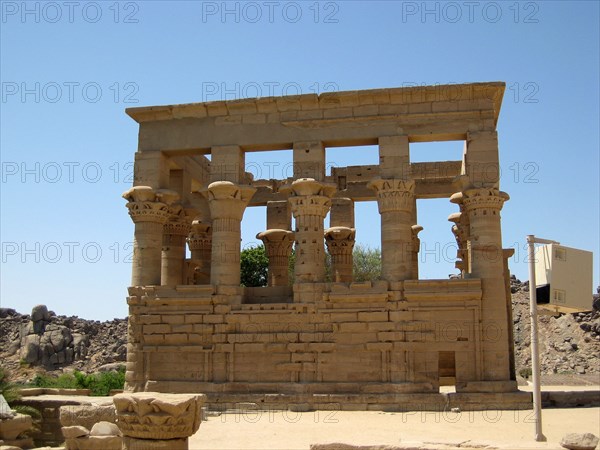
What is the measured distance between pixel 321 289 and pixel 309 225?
74.1 inches

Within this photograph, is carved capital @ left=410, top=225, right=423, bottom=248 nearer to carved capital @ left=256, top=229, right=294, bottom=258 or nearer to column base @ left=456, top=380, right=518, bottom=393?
carved capital @ left=256, top=229, right=294, bottom=258

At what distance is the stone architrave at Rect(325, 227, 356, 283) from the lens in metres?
25.3

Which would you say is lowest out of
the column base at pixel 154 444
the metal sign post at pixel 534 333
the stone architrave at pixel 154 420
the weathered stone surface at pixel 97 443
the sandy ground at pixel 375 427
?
the sandy ground at pixel 375 427

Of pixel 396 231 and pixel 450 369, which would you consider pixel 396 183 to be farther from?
pixel 450 369

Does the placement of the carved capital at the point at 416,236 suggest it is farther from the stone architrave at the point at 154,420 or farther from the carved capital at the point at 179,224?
the stone architrave at the point at 154,420

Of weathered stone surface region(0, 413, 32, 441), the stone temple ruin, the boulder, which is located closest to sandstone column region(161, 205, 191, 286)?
the stone temple ruin

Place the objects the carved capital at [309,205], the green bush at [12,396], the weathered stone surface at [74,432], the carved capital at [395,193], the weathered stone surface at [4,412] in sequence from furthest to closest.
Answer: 1. the carved capital at [309,205]
2. the carved capital at [395,193]
3. the green bush at [12,396]
4. the weathered stone surface at [4,412]
5. the weathered stone surface at [74,432]

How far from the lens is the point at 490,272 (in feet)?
60.6

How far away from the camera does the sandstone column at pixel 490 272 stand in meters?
18.0

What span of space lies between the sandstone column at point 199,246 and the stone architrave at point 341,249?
180 inches

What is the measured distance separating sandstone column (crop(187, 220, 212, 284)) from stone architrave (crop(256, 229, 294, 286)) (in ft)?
6.54

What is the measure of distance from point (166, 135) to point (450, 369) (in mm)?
12761

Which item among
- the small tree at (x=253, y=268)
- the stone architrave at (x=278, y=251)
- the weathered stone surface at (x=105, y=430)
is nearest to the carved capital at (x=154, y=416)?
the weathered stone surface at (x=105, y=430)

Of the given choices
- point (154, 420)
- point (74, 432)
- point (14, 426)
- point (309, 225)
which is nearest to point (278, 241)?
point (309, 225)
